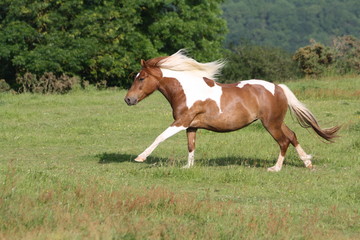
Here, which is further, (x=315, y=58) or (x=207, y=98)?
(x=315, y=58)

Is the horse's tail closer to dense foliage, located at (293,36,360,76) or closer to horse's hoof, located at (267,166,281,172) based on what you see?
horse's hoof, located at (267,166,281,172)

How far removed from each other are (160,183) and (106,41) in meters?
30.9

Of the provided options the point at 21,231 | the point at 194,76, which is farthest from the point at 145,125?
the point at 21,231

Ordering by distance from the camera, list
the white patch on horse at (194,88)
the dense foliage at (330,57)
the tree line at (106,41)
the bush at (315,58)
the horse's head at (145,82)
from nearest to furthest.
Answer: the white patch on horse at (194,88) → the horse's head at (145,82) → the tree line at (106,41) → the dense foliage at (330,57) → the bush at (315,58)

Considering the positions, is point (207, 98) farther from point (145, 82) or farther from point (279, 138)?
point (279, 138)

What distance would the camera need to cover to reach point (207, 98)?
1242cm

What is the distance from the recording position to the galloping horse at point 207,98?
12.4 metres

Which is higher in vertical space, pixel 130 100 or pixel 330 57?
pixel 130 100

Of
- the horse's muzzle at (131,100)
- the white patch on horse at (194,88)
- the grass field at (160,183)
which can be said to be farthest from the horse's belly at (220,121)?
the horse's muzzle at (131,100)

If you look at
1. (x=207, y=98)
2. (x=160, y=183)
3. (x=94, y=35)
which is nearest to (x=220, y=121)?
(x=207, y=98)

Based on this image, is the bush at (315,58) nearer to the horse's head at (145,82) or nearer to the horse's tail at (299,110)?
the horse's tail at (299,110)

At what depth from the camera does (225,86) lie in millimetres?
12773

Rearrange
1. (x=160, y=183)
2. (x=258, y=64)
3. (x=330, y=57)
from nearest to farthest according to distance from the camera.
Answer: (x=160, y=183) < (x=330, y=57) < (x=258, y=64)

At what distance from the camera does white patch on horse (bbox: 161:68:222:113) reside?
40.7 ft
